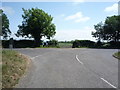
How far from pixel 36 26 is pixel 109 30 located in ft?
78.0

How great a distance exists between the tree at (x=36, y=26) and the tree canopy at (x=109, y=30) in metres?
17.4

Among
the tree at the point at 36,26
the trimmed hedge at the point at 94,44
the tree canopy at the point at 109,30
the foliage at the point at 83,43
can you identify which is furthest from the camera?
the tree canopy at the point at 109,30

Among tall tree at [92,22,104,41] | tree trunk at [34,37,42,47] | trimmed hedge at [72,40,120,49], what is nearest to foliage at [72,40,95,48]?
trimmed hedge at [72,40,120,49]

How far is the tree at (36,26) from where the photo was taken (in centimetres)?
6488

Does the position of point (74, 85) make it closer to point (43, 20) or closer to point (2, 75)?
point (2, 75)

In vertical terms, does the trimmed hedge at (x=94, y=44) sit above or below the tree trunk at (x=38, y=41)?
below

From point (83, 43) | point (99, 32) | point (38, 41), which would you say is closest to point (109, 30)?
point (99, 32)

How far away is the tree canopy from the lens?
74.8 meters

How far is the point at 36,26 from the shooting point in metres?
64.7

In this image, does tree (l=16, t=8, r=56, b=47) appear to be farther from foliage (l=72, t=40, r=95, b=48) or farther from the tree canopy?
the tree canopy

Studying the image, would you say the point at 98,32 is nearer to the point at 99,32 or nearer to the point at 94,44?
the point at 99,32

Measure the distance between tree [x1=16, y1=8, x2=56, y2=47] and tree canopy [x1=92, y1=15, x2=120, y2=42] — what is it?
17366mm

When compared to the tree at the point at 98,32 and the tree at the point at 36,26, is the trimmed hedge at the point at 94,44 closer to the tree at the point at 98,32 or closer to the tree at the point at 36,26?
the tree at the point at 98,32

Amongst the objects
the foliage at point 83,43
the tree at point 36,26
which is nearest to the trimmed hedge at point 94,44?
the foliage at point 83,43
